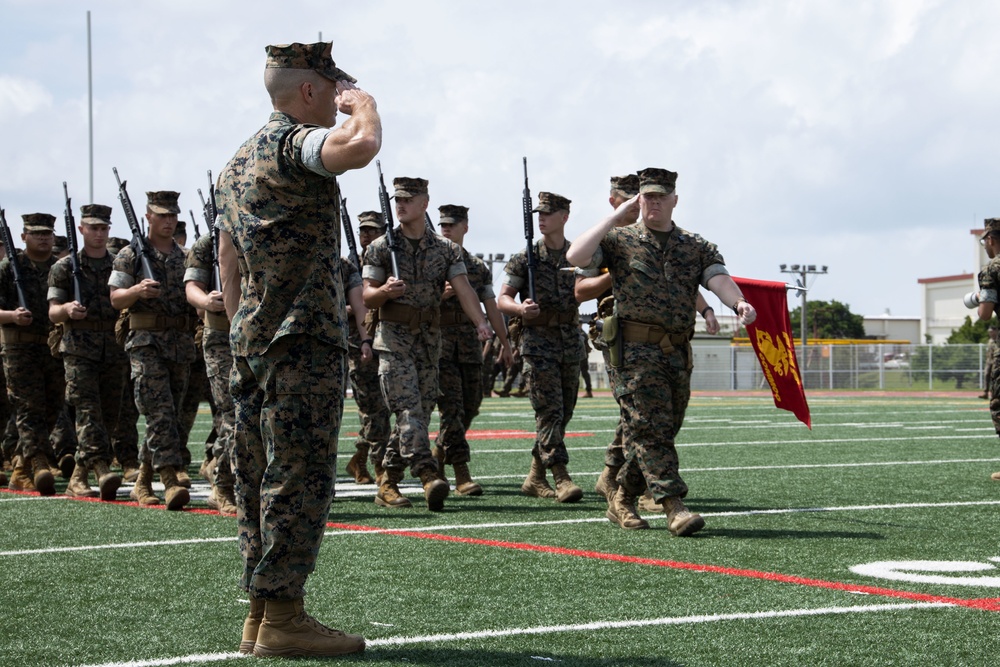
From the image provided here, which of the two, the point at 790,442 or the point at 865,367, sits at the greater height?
the point at 865,367

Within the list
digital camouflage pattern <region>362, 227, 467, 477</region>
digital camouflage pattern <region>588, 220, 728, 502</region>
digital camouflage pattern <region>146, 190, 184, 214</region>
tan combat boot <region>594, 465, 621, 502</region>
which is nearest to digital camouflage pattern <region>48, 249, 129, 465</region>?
digital camouflage pattern <region>146, 190, 184, 214</region>

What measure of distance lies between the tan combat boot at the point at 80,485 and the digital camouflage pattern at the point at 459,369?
290 centimetres

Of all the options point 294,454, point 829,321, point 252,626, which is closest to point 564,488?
point 252,626

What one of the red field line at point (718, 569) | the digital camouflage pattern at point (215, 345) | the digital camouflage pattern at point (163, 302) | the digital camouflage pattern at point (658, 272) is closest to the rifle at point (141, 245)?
the digital camouflage pattern at point (163, 302)

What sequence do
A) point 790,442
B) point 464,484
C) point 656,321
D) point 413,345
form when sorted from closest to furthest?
point 656,321 < point 413,345 < point 464,484 < point 790,442

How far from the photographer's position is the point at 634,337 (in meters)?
8.80

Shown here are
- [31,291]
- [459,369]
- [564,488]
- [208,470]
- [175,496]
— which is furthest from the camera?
[31,291]

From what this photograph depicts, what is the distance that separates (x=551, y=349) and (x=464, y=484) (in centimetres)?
134

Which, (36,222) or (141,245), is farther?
(36,222)

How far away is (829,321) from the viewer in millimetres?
104938

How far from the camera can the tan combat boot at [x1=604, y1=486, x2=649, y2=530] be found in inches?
360

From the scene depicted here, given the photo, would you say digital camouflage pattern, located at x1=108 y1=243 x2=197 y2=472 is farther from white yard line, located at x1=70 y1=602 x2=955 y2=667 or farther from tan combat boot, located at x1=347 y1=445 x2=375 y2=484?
white yard line, located at x1=70 y1=602 x2=955 y2=667

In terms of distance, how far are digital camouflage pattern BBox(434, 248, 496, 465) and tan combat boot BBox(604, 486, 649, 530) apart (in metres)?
2.50

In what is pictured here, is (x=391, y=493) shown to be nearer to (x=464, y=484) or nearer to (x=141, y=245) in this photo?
(x=464, y=484)
